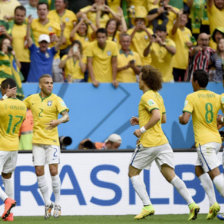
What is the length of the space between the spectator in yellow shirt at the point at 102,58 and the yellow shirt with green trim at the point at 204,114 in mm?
4538

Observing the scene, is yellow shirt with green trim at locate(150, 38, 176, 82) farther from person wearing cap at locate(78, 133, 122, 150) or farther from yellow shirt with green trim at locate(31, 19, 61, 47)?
person wearing cap at locate(78, 133, 122, 150)

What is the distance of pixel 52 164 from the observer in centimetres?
1009

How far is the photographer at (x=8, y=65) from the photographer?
42.3 feet

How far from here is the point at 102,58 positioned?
547 inches

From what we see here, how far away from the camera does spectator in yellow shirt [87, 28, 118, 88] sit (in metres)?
13.8

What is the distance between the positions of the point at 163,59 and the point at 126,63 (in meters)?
0.87

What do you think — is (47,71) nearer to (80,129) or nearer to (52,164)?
(80,129)

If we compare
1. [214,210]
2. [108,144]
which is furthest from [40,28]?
[214,210]

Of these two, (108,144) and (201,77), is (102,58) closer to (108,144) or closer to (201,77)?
(108,144)

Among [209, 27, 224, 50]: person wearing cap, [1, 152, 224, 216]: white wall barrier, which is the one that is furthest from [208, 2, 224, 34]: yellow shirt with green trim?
[1, 152, 224, 216]: white wall barrier

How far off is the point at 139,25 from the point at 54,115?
5.21 m

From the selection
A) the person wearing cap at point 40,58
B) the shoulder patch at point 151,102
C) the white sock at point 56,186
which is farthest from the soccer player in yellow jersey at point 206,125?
the person wearing cap at point 40,58

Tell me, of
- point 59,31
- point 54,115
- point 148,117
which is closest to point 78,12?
point 59,31

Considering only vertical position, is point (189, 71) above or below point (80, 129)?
above
